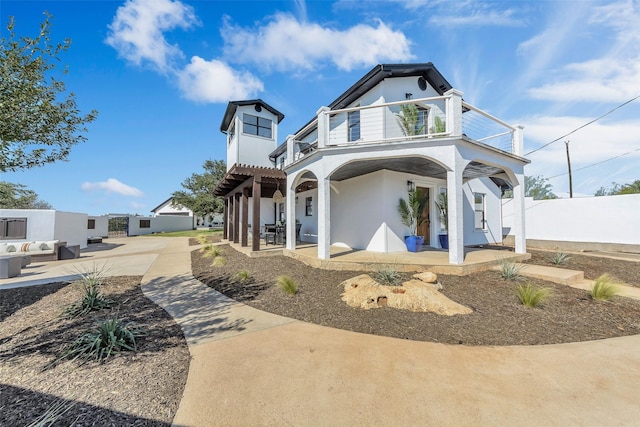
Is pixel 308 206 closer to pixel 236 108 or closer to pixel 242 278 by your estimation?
pixel 242 278

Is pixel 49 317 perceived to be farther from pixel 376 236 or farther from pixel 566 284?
pixel 566 284

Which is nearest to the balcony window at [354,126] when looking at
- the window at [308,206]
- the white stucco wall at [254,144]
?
the window at [308,206]

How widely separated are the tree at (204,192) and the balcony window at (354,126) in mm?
23785

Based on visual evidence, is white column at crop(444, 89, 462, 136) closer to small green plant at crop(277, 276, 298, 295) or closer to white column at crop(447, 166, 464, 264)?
white column at crop(447, 166, 464, 264)

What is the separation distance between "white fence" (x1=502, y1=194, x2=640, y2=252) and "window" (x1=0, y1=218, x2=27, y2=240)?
2578cm

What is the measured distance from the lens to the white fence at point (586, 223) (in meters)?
11.9

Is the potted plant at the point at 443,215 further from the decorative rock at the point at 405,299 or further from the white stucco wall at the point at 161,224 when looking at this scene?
the white stucco wall at the point at 161,224

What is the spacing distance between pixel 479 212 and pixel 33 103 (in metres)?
15.1

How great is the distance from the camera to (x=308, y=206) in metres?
13.2

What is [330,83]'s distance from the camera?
1272 centimetres

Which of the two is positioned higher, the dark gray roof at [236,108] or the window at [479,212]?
the dark gray roof at [236,108]

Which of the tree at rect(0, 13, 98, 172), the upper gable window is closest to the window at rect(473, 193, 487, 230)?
the upper gable window

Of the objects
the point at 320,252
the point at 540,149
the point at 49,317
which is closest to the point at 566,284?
the point at 320,252

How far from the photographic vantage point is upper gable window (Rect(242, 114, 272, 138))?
15664 millimetres
